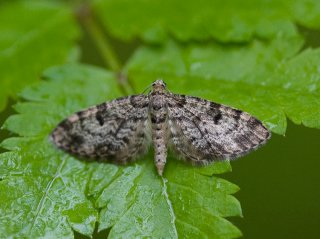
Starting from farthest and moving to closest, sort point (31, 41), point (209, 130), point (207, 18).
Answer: point (31, 41) < point (207, 18) < point (209, 130)

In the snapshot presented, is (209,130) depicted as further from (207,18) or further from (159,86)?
(207,18)

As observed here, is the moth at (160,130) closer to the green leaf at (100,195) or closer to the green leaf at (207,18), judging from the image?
the green leaf at (100,195)

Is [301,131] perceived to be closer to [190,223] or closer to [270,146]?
[270,146]

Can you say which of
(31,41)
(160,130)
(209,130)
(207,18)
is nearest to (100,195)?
(160,130)

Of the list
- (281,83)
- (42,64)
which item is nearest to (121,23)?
(42,64)

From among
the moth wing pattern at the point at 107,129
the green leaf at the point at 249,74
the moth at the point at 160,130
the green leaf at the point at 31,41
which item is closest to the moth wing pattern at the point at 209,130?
the moth at the point at 160,130
